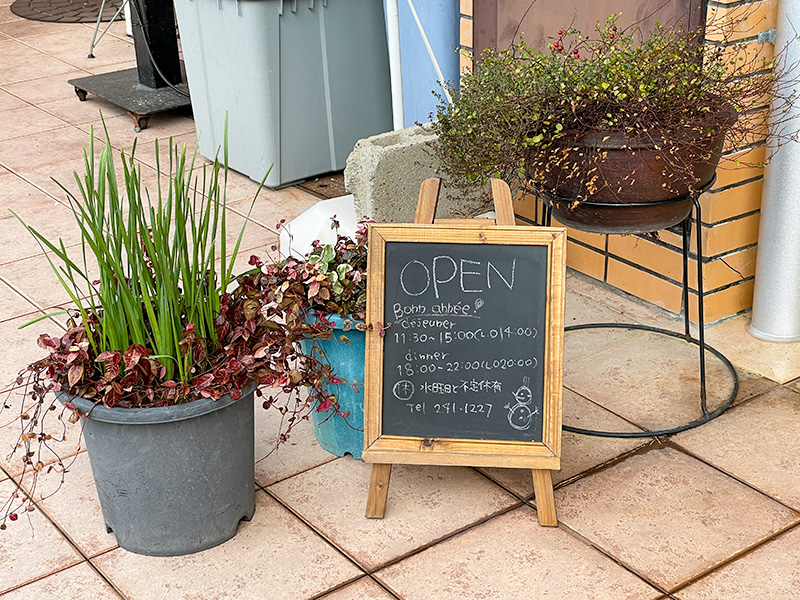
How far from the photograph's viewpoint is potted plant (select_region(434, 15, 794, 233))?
2275 millimetres

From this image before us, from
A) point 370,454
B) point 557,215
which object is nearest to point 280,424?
point 370,454

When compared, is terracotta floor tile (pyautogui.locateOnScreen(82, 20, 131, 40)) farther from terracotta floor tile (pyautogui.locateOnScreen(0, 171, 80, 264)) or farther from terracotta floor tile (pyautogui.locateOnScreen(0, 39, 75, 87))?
terracotta floor tile (pyautogui.locateOnScreen(0, 171, 80, 264))

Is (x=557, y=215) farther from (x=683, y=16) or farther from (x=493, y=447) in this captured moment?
(x=683, y=16)

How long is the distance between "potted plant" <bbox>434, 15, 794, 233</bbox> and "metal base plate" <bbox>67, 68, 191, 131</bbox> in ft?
11.1

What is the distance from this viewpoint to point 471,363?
2.31 meters

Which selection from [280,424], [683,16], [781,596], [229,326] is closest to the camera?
[781,596]

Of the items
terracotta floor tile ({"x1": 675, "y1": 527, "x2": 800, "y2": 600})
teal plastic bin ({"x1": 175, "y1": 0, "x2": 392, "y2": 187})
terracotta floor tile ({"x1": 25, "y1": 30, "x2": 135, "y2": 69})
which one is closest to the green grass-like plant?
A: terracotta floor tile ({"x1": 675, "y1": 527, "x2": 800, "y2": 600})

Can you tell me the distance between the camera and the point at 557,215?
2561 millimetres

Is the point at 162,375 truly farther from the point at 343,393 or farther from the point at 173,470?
the point at 343,393

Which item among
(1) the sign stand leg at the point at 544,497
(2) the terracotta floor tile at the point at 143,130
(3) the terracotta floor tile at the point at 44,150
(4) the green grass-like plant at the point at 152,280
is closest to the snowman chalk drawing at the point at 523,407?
(1) the sign stand leg at the point at 544,497

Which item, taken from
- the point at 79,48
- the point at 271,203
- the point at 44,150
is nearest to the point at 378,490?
the point at 271,203

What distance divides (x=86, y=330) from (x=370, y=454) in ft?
2.29

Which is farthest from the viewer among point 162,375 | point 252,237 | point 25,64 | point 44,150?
point 25,64

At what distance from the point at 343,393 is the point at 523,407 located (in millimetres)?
478
